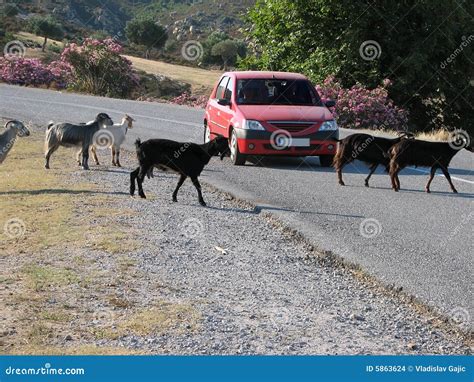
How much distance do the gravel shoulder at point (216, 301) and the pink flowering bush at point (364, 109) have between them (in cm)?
1709

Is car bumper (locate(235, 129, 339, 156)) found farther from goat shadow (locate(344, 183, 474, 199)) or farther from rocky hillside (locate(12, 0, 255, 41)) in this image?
rocky hillside (locate(12, 0, 255, 41))

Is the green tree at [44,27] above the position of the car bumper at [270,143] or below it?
below

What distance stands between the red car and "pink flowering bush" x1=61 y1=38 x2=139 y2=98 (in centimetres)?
2205

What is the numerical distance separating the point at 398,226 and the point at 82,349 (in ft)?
20.1

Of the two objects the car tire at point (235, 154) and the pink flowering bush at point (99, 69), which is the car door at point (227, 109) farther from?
the pink flowering bush at point (99, 69)

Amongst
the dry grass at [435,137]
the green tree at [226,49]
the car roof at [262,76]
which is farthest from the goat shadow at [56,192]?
the green tree at [226,49]

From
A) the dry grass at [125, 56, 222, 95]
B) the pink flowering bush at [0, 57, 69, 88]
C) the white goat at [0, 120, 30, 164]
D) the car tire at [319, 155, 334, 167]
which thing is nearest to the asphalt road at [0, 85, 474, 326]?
the car tire at [319, 155, 334, 167]

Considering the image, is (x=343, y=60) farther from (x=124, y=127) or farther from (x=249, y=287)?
(x=249, y=287)

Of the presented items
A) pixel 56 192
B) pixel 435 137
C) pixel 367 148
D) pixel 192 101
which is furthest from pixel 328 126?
pixel 192 101

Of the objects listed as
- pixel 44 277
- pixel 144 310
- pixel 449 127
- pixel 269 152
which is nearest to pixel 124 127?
pixel 269 152

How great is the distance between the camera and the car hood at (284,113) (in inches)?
646

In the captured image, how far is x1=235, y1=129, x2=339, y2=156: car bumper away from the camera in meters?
16.3

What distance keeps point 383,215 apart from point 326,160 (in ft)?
16.9

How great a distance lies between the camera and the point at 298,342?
6477mm
